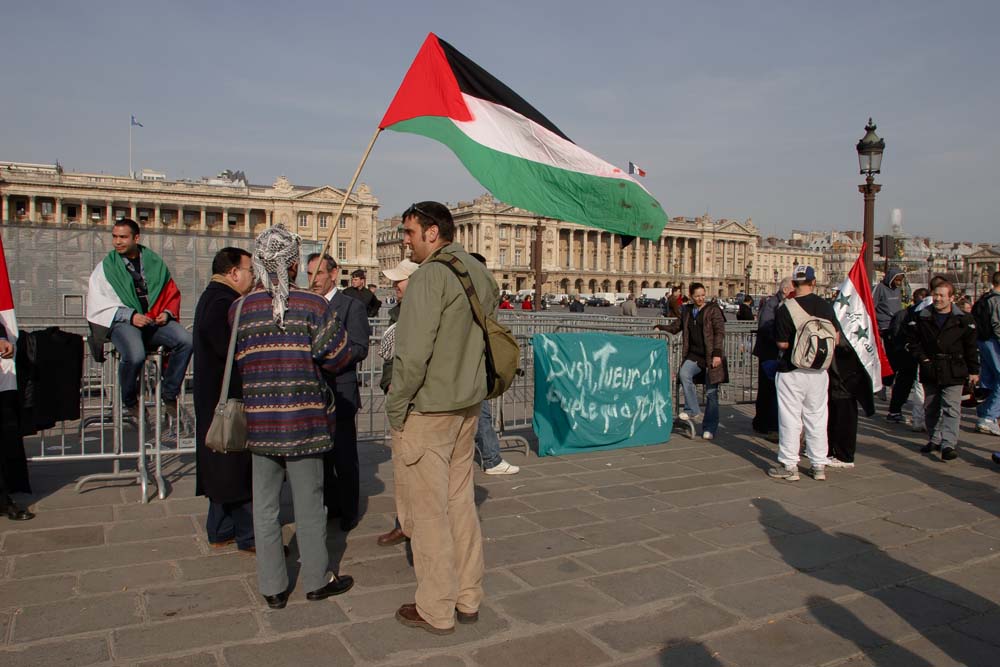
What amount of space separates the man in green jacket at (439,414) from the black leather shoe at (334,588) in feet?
1.43

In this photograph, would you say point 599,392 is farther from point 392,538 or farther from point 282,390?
point 282,390

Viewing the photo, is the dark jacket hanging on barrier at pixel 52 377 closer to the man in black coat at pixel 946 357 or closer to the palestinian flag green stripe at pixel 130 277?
the palestinian flag green stripe at pixel 130 277

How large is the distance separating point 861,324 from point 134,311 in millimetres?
6228

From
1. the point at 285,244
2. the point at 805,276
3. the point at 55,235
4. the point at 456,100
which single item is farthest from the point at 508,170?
the point at 55,235

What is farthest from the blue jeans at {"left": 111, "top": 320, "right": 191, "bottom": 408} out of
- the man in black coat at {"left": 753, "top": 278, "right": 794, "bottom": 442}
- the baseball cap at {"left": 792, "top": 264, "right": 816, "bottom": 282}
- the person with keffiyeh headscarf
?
the man in black coat at {"left": 753, "top": 278, "right": 794, "bottom": 442}

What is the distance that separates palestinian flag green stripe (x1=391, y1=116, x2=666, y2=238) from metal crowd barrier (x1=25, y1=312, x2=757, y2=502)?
1249mm

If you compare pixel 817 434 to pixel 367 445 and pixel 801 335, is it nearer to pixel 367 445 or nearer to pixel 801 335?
pixel 801 335

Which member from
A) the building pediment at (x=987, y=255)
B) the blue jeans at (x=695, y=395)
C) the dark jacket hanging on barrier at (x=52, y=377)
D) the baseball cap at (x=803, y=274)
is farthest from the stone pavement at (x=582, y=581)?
the building pediment at (x=987, y=255)

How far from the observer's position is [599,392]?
761cm

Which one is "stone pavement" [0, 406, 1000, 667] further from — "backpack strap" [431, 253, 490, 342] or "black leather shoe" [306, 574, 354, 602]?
"backpack strap" [431, 253, 490, 342]

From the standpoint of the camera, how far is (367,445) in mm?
7777

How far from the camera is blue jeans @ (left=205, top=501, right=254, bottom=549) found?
14.5 feet

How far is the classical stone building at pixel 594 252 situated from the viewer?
4313 inches

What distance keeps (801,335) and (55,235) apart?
13.3m
